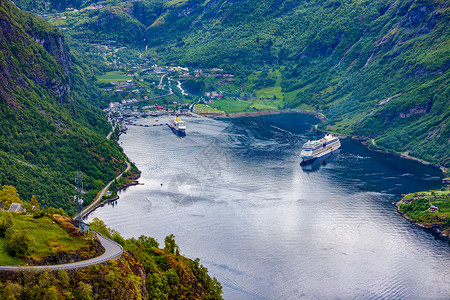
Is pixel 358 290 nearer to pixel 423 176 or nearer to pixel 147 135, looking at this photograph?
pixel 423 176

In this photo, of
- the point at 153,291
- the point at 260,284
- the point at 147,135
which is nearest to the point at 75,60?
the point at 147,135

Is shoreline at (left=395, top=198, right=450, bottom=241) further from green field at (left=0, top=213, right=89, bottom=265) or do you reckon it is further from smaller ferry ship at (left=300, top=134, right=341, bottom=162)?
green field at (left=0, top=213, right=89, bottom=265)

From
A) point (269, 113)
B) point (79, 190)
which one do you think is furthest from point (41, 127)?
point (269, 113)

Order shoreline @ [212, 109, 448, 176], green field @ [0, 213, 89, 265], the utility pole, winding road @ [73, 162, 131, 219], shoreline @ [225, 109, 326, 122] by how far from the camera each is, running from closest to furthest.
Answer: green field @ [0, 213, 89, 265] < winding road @ [73, 162, 131, 219] < the utility pole < shoreline @ [212, 109, 448, 176] < shoreline @ [225, 109, 326, 122]

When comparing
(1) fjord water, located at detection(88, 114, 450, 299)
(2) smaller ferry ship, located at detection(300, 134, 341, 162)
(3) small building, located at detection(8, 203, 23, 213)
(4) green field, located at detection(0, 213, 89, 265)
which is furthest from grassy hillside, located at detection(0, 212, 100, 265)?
(2) smaller ferry ship, located at detection(300, 134, 341, 162)

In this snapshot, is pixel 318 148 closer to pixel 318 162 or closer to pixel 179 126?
pixel 318 162

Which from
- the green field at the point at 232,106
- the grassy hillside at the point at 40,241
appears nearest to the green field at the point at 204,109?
the green field at the point at 232,106
